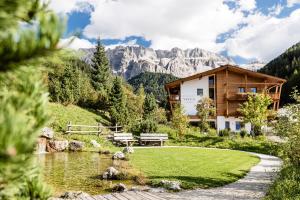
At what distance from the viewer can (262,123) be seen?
39.7 m

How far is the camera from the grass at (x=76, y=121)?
2989 cm

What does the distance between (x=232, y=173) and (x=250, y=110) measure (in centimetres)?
2483

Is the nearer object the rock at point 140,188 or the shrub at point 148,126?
the rock at point 140,188

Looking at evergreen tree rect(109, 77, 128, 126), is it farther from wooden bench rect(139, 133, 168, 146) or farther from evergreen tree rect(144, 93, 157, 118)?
wooden bench rect(139, 133, 168, 146)

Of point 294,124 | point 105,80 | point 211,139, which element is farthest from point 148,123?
point 105,80

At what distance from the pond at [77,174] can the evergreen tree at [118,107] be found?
19.7 meters

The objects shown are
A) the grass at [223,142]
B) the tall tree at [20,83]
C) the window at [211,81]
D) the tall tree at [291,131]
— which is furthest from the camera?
the window at [211,81]

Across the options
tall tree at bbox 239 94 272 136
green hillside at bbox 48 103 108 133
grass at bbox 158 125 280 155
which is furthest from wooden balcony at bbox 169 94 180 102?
grass at bbox 158 125 280 155

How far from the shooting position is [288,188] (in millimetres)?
10781

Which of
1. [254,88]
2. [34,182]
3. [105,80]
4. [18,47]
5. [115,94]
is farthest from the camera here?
[105,80]

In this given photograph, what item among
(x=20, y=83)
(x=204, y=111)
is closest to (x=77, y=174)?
(x=20, y=83)

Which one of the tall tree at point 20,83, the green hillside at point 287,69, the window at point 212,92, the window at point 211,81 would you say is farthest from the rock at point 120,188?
the green hillside at point 287,69

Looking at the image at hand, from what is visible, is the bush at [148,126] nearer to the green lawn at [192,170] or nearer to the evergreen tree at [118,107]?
the evergreen tree at [118,107]

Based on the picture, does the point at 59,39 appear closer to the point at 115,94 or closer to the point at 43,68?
the point at 43,68
